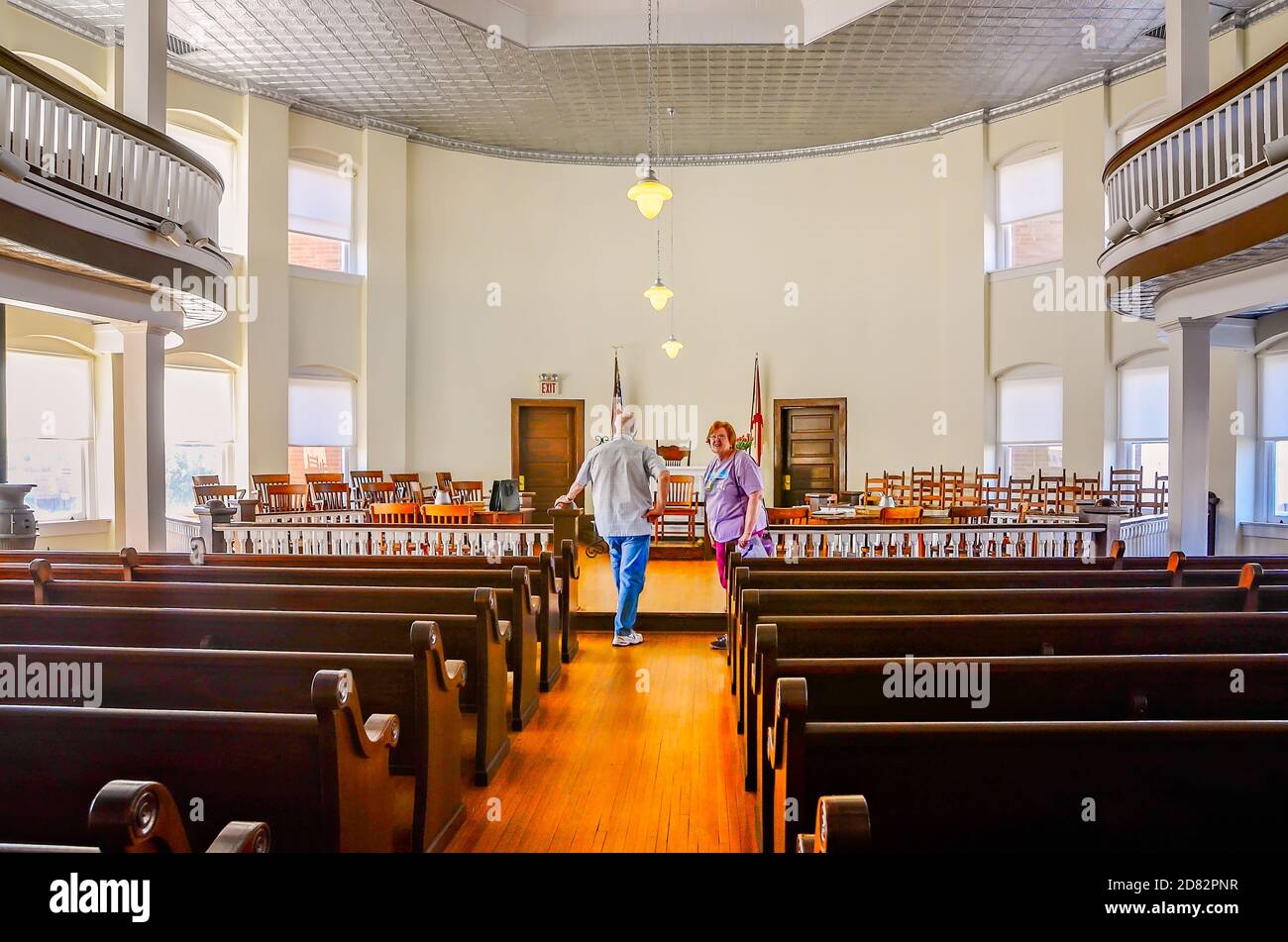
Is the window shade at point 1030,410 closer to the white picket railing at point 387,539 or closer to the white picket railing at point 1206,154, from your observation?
the white picket railing at point 1206,154

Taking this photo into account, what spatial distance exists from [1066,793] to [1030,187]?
1159 centimetres

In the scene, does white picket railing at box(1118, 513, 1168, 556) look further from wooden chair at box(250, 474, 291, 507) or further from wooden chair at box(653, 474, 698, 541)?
wooden chair at box(250, 474, 291, 507)

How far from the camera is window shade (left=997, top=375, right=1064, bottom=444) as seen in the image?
1103 cm

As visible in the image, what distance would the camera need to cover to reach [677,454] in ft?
40.9

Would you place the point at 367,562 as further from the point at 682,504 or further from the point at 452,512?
the point at 682,504

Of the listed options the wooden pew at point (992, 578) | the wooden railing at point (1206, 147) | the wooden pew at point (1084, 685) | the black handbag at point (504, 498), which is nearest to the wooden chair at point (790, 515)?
the black handbag at point (504, 498)

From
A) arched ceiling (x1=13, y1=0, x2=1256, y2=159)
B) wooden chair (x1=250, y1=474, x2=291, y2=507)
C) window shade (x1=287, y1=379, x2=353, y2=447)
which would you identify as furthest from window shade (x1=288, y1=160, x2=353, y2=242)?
wooden chair (x1=250, y1=474, x2=291, y2=507)

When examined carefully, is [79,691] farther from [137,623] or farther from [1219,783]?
[1219,783]

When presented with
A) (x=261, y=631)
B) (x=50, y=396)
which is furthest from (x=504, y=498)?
(x=50, y=396)

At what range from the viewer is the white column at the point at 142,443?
6930 millimetres

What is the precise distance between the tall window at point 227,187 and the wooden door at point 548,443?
14.9ft

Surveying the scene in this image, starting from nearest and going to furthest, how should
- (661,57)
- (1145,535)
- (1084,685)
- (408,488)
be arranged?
(1084,685) < (1145,535) < (661,57) < (408,488)

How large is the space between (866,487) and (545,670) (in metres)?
8.07

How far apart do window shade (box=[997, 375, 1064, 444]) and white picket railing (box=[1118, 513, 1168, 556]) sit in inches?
119
